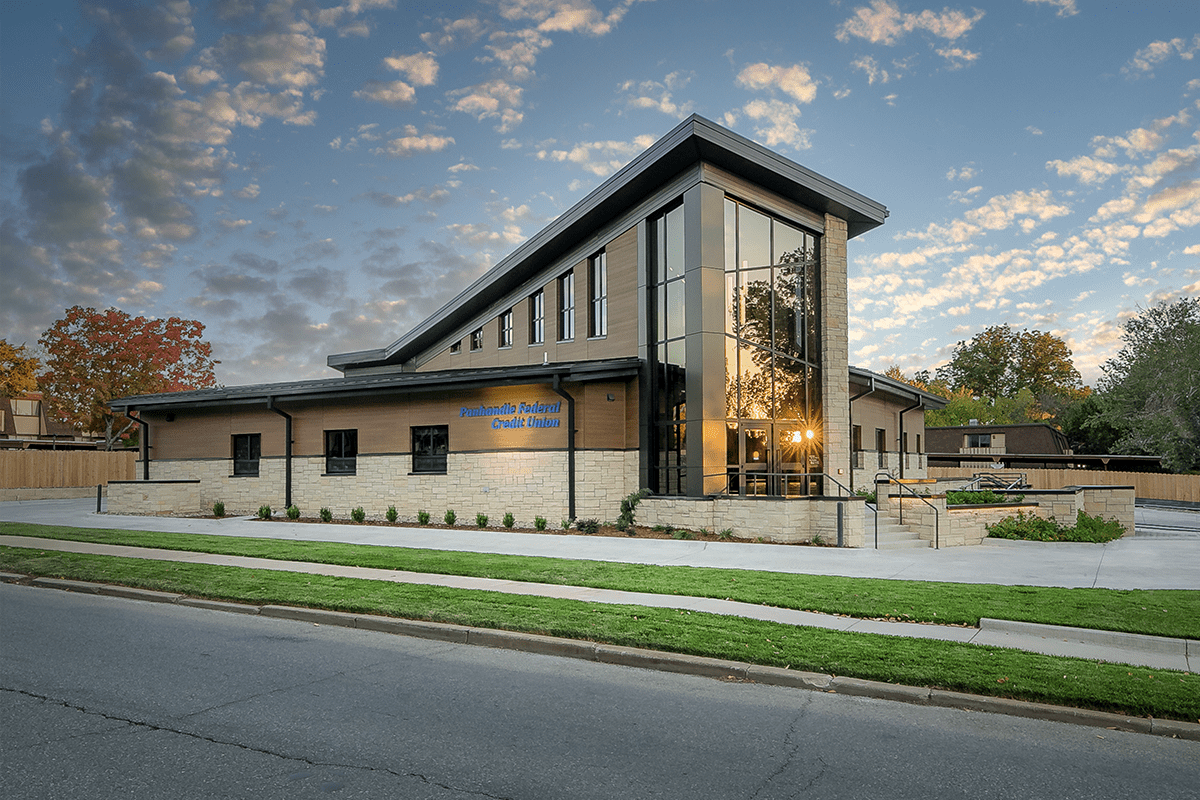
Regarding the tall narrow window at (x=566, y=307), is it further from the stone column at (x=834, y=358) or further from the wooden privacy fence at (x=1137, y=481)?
the wooden privacy fence at (x=1137, y=481)

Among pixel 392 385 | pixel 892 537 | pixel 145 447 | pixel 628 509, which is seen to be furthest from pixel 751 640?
pixel 145 447

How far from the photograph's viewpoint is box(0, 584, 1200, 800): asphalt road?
4629 millimetres

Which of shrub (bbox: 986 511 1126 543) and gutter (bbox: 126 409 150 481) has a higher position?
gutter (bbox: 126 409 150 481)

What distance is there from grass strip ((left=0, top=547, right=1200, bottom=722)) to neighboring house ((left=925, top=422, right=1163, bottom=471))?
43989 mm

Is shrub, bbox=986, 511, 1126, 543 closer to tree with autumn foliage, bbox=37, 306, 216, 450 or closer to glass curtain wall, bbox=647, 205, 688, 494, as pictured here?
glass curtain wall, bbox=647, 205, 688, 494

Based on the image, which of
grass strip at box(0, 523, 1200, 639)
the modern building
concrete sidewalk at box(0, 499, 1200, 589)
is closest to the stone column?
the modern building

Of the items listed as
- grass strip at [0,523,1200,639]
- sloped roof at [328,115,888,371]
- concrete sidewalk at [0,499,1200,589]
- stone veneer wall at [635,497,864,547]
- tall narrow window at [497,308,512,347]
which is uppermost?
sloped roof at [328,115,888,371]

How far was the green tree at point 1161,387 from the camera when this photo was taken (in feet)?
126

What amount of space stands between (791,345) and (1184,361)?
28.9 m

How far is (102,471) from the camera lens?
37344mm

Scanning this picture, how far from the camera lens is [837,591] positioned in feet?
35.0

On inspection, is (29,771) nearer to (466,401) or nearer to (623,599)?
(623,599)

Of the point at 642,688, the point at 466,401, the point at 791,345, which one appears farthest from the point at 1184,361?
the point at 642,688

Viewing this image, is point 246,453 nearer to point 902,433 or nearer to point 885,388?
point 885,388
